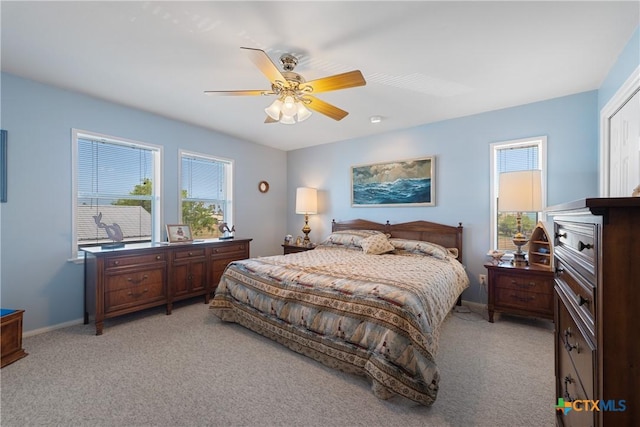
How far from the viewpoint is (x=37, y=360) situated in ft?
7.49

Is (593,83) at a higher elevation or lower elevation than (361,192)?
higher

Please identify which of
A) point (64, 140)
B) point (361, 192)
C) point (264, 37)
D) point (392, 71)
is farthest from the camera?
point (361, 192)

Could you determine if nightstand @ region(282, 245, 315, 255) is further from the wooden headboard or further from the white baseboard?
the white baseboard

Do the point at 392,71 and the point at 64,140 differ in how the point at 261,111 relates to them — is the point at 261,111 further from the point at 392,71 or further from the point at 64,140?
the point at 64,140

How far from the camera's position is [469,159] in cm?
374

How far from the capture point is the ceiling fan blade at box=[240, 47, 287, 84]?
1807mm

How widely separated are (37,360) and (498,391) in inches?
140

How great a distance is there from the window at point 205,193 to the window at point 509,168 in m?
3.89

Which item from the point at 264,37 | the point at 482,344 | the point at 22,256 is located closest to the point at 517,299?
the point at 482,344

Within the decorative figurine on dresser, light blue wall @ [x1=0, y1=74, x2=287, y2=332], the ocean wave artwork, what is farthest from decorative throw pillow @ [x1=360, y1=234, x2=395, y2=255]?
light blue wall @ [x1=0, y1=74, x2=287, y2=332]

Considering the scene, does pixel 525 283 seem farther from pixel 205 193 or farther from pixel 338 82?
pixel 205 193

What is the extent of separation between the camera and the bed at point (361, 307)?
181 centimetres

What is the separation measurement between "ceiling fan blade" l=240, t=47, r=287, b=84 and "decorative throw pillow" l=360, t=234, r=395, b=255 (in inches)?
93.3

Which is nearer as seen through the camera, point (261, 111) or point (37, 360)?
point (37, 360)
